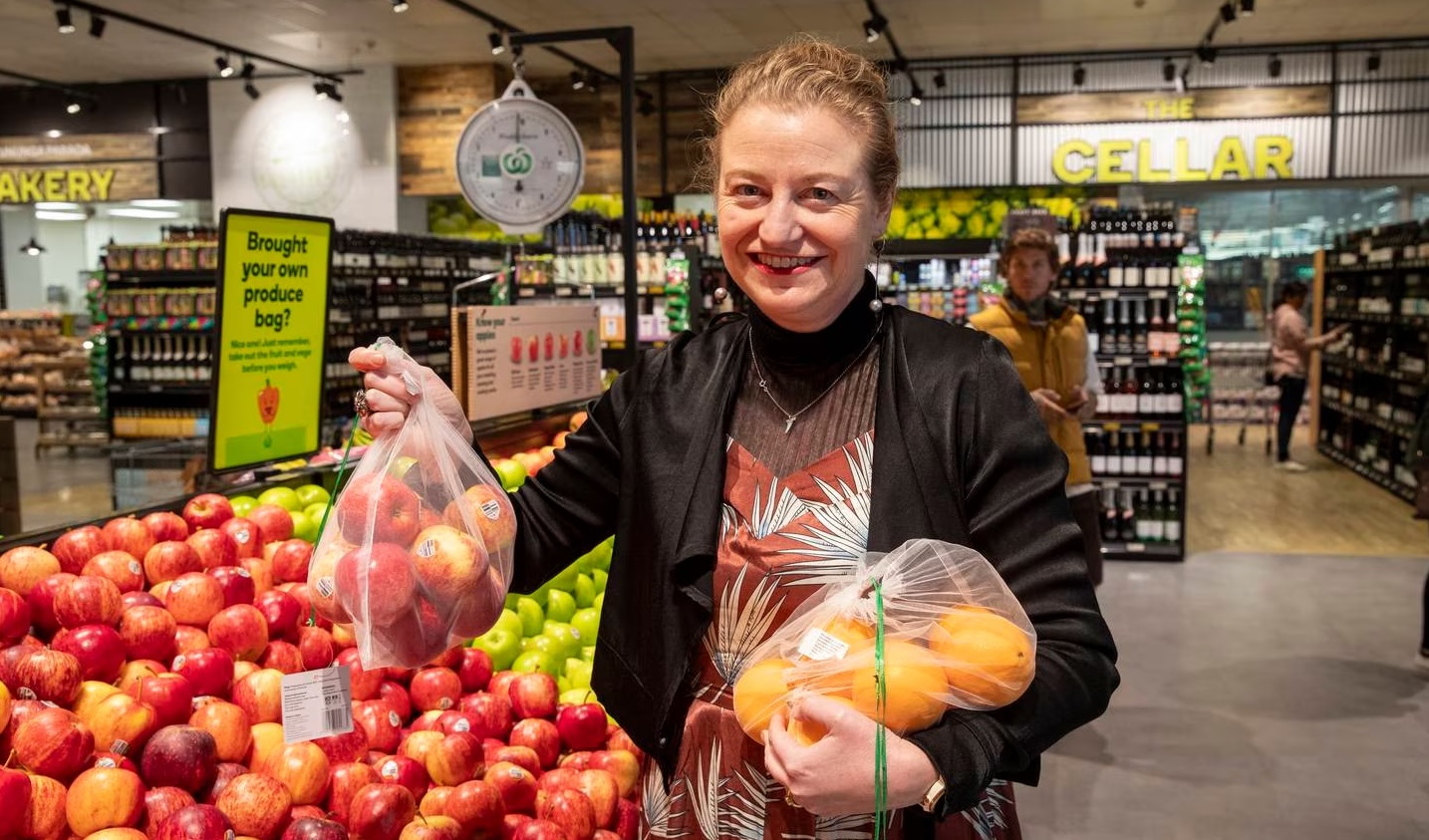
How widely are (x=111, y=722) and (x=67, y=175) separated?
14.6m

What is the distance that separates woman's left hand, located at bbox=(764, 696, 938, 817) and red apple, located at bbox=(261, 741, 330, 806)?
1.07 m

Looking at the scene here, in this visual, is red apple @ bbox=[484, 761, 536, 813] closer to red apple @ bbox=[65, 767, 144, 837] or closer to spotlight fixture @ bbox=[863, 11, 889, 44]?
red apple @ bbox=[65, 767, 144, 837]

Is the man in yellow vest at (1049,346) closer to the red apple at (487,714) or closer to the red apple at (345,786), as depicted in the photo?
the red apple at (487,714)

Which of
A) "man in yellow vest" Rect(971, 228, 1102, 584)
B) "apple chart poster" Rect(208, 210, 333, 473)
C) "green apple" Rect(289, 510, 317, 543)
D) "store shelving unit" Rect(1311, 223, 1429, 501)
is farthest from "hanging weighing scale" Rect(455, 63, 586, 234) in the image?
"store shelving unit" Rect(1311, 223, 1429, 501)

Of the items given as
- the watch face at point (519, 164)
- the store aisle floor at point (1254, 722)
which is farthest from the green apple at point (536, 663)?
the watch face at point (519, 164)

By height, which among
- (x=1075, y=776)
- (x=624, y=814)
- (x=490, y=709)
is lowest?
(x=1075, y=776)

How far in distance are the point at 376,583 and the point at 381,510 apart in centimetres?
9

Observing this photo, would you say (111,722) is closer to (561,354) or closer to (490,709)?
(490,709)

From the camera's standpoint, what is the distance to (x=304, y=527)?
283 centimetres

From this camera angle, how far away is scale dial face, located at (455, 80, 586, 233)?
5508mm

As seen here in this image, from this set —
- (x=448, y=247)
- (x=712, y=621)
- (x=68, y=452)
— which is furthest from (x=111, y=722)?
(x=68, y=452)

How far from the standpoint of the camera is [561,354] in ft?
15.2

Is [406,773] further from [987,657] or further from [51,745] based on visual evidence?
[987,657]

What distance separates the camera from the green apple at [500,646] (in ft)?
8.30
